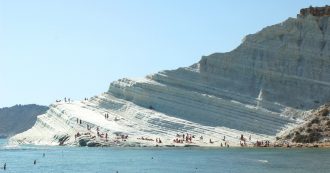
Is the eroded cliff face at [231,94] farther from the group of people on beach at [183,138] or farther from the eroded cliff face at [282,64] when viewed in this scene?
the group of people on beach at [183,138]

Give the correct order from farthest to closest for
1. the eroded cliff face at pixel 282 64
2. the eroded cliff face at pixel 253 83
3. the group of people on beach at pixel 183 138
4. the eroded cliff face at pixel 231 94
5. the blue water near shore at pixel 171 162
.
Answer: the eroded cliff face at pixel 282 64 < the eroded cliff face at pixel 253 83 < the eroded cliff face at pixel 231 94 < the group of people on beach at pixel 183 138 < the blue water near shore at pixel 171 162

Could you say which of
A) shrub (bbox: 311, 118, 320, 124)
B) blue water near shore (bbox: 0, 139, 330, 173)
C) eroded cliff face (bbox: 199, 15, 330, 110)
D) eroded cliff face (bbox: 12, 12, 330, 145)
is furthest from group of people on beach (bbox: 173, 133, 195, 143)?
shrub (bbox: 311, 118, 320, 124)

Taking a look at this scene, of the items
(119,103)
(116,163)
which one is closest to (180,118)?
(119,103)

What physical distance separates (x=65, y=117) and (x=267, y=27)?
31.7 metres

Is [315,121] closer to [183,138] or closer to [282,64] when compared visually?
[282,64]

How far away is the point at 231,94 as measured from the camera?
9869 cm

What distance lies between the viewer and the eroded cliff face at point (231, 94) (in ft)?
307

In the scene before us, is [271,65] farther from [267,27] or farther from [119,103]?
[119,103]

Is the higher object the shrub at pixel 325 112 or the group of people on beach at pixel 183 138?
the shrub at pixel 325 112

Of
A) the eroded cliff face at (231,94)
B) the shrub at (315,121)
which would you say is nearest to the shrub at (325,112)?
the shrub at (315,121)

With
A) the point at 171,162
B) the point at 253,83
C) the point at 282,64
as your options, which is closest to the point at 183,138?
the point at 253,83

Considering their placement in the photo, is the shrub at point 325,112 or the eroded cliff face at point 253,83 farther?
the eroded cliff face at point 253,83

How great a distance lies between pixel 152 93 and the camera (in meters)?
100

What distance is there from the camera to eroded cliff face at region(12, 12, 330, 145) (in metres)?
93.5
